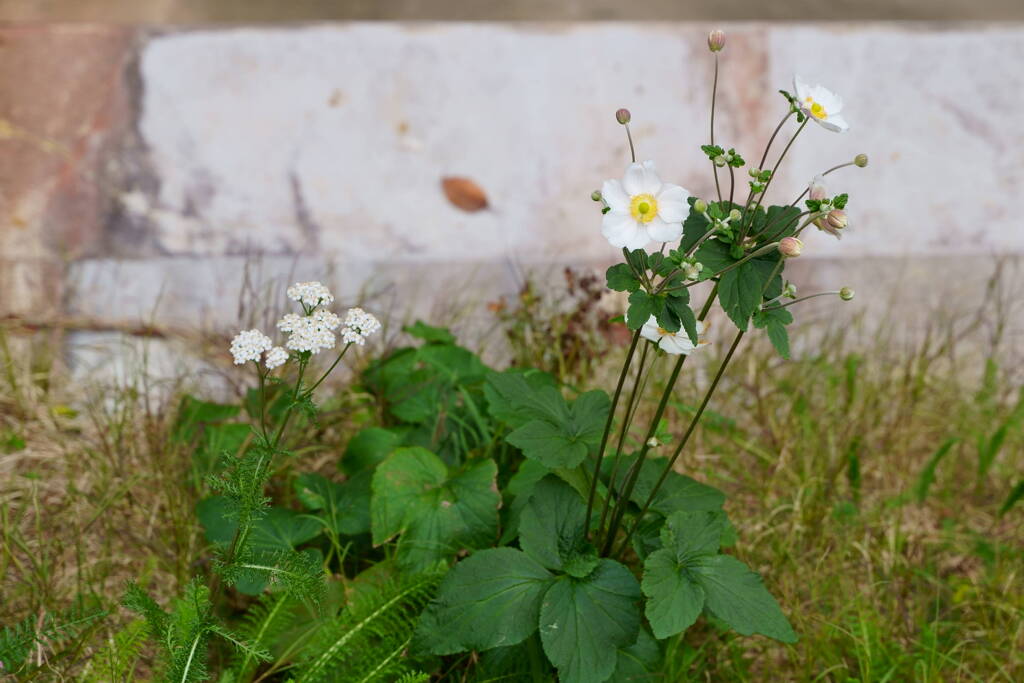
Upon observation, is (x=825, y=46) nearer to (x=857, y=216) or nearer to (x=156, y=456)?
(x=857, y=216)

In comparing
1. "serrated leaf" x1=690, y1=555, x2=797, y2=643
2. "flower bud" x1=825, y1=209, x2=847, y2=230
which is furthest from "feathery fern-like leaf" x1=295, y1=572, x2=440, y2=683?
"flower bud" x1=825, y1=209, x2=847, y2=230

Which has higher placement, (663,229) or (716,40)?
(716,40)

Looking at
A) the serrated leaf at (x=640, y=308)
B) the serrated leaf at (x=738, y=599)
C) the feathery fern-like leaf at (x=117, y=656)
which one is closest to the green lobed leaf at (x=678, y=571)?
the serrated leaf at (x=738, y=599)

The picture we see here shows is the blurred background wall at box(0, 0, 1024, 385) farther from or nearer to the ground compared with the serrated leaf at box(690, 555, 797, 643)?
farther from the ground

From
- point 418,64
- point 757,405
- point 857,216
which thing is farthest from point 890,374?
point 418,64

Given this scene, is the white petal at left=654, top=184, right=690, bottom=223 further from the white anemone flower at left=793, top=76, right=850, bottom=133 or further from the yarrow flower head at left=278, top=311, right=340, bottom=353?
the yarrow flower head at left=278, top=311, right=340, bottom=353

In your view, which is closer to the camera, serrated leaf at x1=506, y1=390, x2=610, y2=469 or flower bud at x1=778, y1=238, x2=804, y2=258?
flower bud at x1=778, y1=238, x2=804, y2=258

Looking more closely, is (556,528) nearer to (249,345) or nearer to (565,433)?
(565,433)

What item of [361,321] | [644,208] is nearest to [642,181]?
[644,208]
